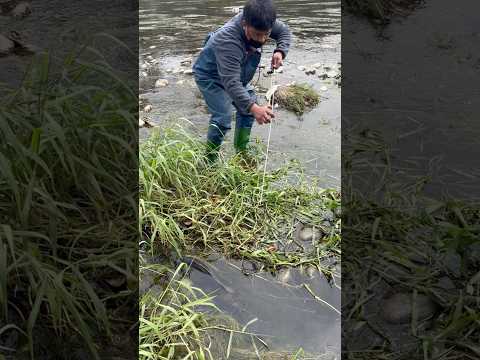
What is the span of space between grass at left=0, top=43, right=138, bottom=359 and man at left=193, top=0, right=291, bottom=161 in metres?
0.61

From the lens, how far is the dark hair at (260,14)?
300 centimetres

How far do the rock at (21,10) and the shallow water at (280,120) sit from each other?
3.21 feet

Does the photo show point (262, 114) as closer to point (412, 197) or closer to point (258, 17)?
point (258, 17)

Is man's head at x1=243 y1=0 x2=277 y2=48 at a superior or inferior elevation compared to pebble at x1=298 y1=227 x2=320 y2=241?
superior

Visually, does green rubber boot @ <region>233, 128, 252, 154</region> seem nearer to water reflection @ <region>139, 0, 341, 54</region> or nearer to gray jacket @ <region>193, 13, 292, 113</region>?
gray jacket @ <region>193, 13, 292, 113</region>

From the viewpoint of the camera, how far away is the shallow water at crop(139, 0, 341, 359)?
2.23 metres

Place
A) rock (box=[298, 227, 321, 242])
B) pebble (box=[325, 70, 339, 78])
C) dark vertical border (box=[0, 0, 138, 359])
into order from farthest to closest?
pebble (box=[325, 70, 339, 78]), rock (box=[298, 227, 321, 242]), dark vertical border (box=[0, 0, 138, 359])

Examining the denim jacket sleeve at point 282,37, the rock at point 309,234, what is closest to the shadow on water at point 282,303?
the rock at point 309,234

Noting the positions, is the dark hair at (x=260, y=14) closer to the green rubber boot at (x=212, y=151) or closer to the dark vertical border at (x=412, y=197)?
the green rubber boot at (x=212, y=151)

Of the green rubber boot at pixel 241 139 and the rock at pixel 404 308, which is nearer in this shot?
the rock at pixel 404 308

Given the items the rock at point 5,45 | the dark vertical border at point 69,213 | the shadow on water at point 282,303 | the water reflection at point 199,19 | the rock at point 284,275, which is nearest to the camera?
the dark vertical border at point 69,213

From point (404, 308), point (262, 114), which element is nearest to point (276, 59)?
point (262, 114)

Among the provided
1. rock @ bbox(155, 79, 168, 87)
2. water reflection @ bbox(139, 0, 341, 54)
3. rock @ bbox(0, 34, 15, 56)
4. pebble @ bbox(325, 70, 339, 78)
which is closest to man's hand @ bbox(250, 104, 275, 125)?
rock @ bbox(0, 34, 15, 56)

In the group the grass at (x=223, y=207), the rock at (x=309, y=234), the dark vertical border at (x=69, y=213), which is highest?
the dark vertical border at (x=69, y=213)
